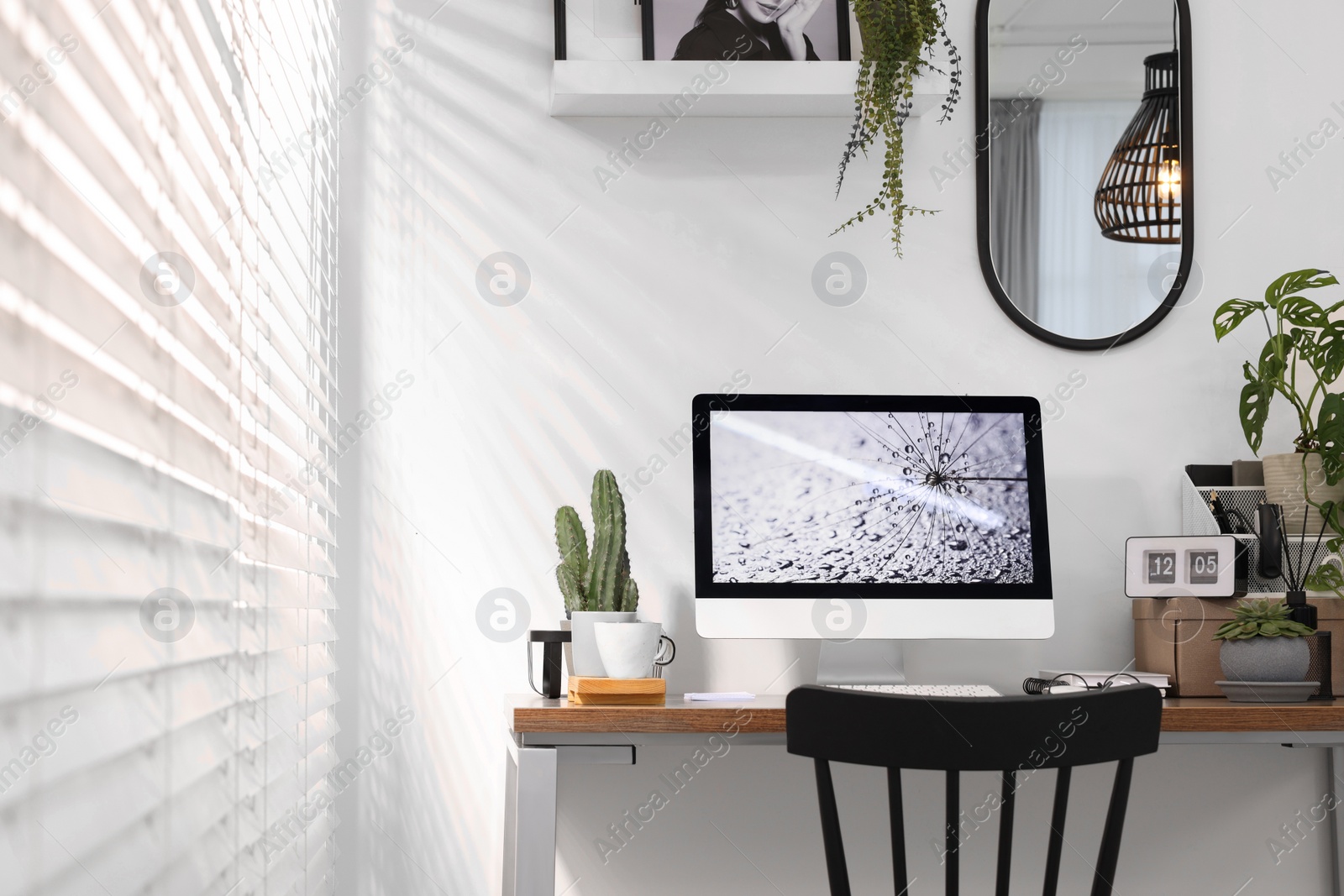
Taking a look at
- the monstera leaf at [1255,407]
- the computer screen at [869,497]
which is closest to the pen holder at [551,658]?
the computer screen at [869,497]

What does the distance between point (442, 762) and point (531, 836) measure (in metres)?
0.63

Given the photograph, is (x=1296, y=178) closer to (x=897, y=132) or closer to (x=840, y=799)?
(x=897, y=132)

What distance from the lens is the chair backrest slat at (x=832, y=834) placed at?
1.17 metres

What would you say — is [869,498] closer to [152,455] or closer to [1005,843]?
[1005,843]

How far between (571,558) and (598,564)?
49 mm

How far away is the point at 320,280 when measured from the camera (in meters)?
1.88

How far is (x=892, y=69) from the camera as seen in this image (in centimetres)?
196

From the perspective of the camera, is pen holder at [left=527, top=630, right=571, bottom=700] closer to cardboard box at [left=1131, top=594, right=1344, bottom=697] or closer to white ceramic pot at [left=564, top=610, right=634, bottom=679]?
white ceramic pot at [left=564, top=610, right=634, bottom=679]

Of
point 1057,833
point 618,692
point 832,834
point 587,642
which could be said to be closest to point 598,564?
point 587,642

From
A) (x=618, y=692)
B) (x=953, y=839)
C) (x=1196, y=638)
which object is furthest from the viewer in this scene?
(x=1196, y=638)

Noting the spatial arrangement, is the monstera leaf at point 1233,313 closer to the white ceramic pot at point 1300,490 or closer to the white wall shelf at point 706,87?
the white ceramic pot at point 1300,490

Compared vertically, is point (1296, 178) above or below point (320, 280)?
above

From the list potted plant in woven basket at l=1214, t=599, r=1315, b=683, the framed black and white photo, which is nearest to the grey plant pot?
potted plant in woven basket at l=1214, t=599, r=1315, b=683

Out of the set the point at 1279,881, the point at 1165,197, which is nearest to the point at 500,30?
the point at 1165,197
